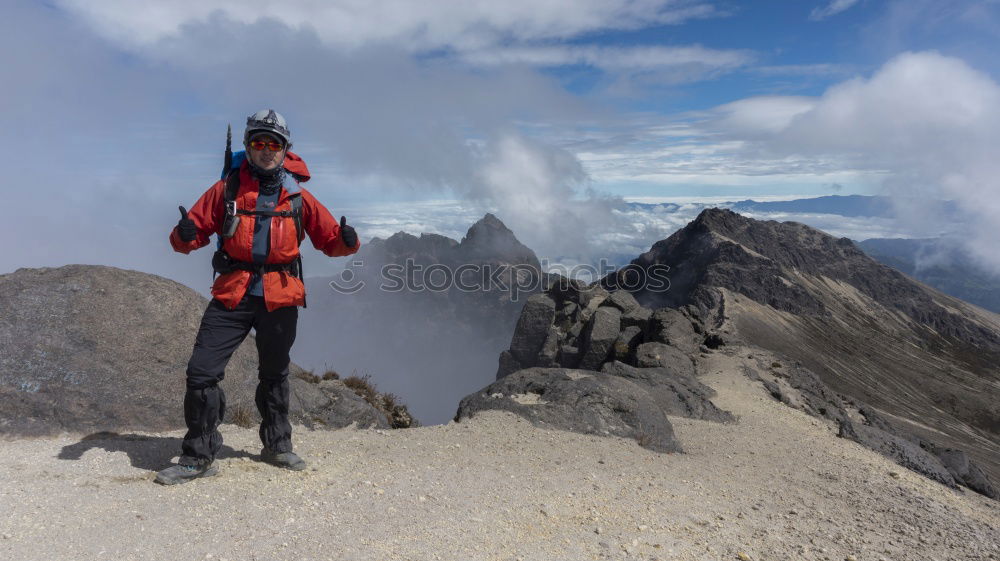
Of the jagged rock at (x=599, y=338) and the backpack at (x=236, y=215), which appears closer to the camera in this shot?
the backpack at (x=236, y=215)

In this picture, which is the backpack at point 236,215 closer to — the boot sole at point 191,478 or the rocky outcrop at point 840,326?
the boot sole at point 191,478

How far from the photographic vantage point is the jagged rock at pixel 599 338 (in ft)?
97.8

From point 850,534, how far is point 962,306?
121 meters

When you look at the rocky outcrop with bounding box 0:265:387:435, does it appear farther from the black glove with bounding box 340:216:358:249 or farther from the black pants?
the black glove with bounding box 340:216:358:249

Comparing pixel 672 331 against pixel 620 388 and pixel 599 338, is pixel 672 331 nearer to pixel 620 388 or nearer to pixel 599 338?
pixel 599 338

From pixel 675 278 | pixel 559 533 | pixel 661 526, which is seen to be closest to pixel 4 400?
pixel 559 533

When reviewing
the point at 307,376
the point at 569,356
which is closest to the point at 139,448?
the point at 307,376

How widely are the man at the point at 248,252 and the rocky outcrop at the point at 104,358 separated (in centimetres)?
262

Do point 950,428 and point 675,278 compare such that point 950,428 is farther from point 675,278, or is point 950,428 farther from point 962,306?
point 962,306

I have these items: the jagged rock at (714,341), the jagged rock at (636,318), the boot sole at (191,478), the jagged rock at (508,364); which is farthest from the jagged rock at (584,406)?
the jagged rock at (508,364)

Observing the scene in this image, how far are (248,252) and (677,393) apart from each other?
10.6 metres

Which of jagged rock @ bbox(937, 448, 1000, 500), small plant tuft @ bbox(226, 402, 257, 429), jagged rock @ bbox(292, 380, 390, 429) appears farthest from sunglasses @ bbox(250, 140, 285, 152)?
jagged rock @ bbox(937, 448, 1000, 500)

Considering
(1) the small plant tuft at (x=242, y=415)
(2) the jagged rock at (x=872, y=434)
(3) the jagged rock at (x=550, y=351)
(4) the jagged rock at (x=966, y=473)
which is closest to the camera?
(1) the small plant tuft at (x=242, y=415)

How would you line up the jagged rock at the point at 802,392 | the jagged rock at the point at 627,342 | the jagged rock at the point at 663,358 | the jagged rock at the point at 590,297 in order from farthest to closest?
1. the jagged rock at the point at 590,297
2. the jagged rock at the point at 627,342
3. the jagged rock at the point at 663,358
4. the jagged rock at the point at 802,392
